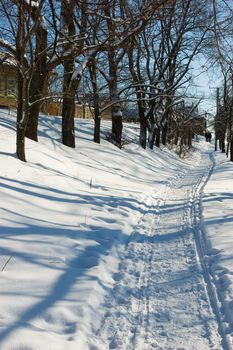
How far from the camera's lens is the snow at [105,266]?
10.7 feet

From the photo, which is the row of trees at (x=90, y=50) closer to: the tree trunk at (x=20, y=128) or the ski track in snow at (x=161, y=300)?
the tree trunk at (x=20, y=128)

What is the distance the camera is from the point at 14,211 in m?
5.83

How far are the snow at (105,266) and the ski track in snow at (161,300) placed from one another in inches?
0.4

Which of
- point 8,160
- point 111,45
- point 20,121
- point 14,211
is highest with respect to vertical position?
point 111,45

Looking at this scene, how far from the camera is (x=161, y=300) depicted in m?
3.95

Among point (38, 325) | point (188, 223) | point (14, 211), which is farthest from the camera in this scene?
point (188, 223)

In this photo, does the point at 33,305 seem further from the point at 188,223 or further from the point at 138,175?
the point at 138,175

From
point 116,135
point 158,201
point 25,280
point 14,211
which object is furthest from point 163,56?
point 25,280

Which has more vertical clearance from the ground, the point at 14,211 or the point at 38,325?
the point at 14,211

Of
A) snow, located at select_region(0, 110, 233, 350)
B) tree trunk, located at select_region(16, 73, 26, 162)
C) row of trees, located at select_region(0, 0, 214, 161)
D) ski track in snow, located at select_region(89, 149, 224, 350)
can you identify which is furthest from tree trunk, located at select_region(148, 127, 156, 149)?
ski track in snow, located at select_region(89, 149, 224, 350)

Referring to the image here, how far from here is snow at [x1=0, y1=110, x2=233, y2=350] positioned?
327cm

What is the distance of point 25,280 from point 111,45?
7.43 meters

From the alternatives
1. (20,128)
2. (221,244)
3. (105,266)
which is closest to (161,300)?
(105,266)

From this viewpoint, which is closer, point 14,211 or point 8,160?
point 14,211
